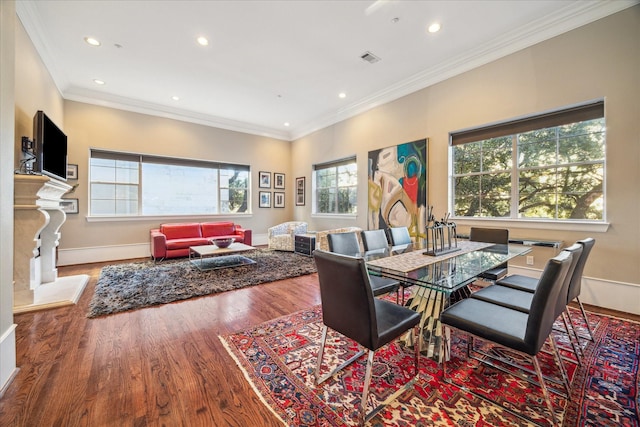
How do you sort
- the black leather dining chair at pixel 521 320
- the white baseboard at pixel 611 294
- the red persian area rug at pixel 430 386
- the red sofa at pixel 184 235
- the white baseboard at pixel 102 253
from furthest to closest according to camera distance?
1. the red sofa at pixel 184 235
2. the white baseboard at pixel 102 253
3. the white baseboard at pixel 611 294
4. the red persian area rug at pixel 430 386
5. the black leather dining chair at pixel 521 320

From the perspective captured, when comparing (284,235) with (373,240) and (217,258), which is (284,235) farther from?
(373,240)

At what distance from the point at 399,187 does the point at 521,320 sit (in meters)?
3.27

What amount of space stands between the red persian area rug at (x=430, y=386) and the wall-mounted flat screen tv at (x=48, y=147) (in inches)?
127

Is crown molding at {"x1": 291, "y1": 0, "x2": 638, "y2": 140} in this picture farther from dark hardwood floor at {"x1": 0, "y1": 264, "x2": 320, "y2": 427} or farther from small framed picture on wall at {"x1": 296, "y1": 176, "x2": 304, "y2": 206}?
dark hardwood floor at {"x1": 0, "y1": 264, "x2": 320, "y2": 427}

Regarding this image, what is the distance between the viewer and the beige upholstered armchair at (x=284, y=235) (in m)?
6.04

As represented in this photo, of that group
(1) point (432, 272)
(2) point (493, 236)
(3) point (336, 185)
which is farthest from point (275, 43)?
(2) point (493, 236)

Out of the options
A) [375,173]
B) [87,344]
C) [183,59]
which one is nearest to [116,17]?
[183,59]

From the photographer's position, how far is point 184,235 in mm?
5461

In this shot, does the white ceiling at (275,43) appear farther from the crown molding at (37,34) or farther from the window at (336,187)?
the window at (336,187)

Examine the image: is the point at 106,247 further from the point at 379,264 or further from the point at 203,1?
the point at 379,264

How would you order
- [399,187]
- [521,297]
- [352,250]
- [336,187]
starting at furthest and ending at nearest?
[336,187], [399,187], [352,250], [521,297]

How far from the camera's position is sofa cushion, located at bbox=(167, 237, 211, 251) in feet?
16.4

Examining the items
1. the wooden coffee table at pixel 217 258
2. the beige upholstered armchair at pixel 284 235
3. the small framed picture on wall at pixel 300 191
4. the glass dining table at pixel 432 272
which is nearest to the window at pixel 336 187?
the small framed picture on wall at pixel 300 191

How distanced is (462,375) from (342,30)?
12.4ft
